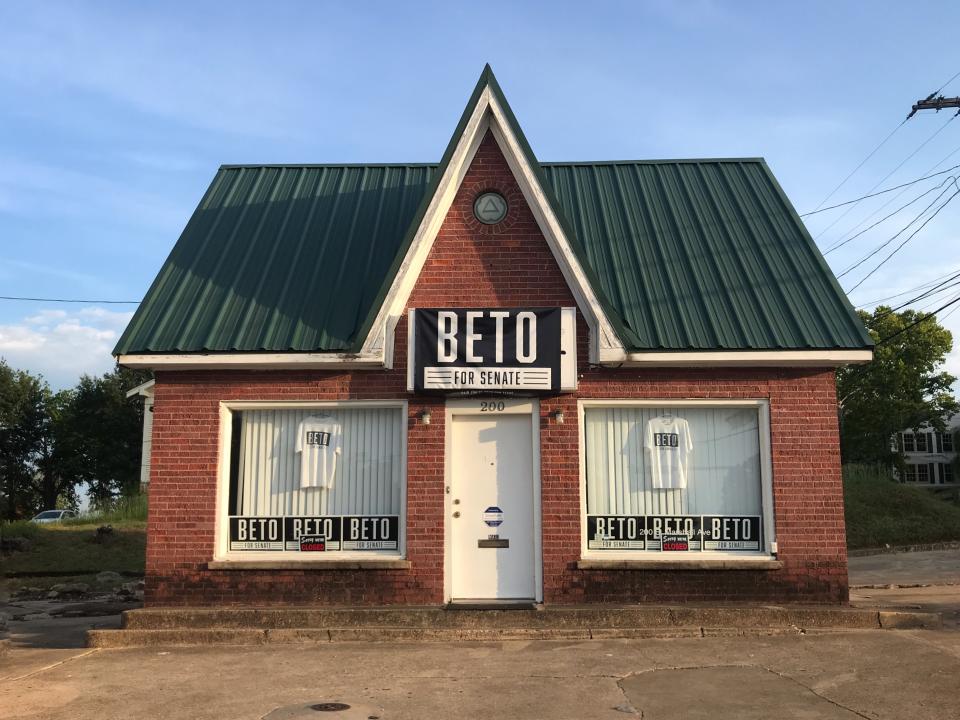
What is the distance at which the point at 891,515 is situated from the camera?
25609 millimetres

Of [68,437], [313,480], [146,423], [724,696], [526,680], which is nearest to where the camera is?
[724,696]

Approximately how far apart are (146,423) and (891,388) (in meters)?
40.7

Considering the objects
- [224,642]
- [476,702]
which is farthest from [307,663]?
[476,702]

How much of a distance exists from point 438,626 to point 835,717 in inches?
175

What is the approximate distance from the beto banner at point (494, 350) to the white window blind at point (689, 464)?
0.94 m

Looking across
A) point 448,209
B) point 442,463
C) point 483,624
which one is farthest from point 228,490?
point 448,209

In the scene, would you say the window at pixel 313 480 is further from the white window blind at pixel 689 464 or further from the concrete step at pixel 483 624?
the white window blind at pixel 689 464

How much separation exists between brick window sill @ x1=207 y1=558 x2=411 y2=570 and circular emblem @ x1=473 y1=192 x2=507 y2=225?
4.43m

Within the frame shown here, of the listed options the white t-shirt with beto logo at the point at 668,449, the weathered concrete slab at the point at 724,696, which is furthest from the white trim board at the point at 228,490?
the weathered concrete slab at the point at 724,696

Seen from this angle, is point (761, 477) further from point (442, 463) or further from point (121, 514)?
point (121, 514)

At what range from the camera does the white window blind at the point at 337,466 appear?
10586 mm

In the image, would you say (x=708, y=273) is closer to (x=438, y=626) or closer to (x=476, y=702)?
(x=438, y=626)

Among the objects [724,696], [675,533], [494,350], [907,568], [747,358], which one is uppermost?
[494,350]

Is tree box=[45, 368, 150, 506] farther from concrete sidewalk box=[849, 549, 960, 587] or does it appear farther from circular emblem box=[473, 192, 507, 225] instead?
circular emblem box=[473, 192, 507, 225]
